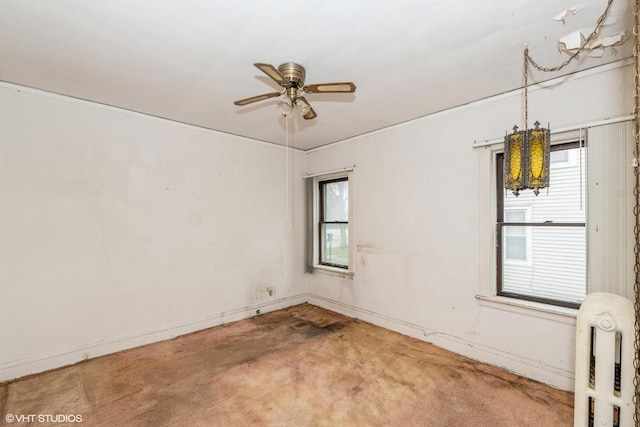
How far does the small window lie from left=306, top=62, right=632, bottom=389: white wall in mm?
395

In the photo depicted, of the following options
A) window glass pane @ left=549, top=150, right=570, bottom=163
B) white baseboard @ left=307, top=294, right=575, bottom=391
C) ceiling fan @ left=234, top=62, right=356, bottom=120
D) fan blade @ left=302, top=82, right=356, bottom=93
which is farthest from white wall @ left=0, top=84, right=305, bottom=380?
window glass pane @ left=549, top=150, right=570, bottom=163

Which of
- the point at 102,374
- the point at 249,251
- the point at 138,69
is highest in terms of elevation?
the point at 138,69

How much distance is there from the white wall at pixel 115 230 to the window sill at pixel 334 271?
0.79m

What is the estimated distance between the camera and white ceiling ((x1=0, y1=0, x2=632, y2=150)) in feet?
5.42

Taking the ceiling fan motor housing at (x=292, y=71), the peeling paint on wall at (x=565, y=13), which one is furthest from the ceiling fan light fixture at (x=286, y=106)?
the peeling paint on wall at (x=565, y=13)

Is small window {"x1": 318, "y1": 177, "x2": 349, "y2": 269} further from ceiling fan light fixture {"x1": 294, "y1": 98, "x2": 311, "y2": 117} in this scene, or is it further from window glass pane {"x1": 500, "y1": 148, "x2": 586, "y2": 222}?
window glass pane {"x1": 500, "y1": 148, "x2": 586, "y2": 222}

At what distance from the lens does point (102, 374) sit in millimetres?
2617

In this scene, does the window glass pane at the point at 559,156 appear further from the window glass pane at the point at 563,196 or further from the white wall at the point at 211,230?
the white wall at the point at 211,230

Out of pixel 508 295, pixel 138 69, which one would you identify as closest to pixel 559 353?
pixel 508 295

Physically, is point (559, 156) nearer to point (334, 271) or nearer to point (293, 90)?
point (293, 90)

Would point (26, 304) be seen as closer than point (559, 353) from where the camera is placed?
No

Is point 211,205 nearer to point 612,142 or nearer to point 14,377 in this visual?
point 14,377

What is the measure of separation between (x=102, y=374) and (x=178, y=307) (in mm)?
965

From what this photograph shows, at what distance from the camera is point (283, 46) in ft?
6.48
